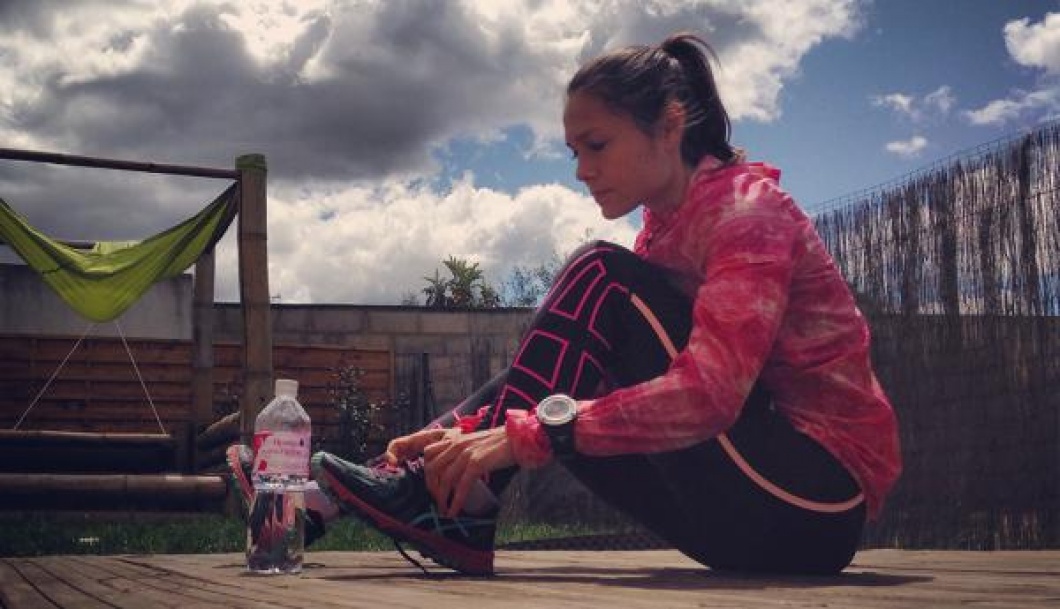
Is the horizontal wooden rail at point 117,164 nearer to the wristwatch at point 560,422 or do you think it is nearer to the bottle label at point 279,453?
the bottle label at point 279,453

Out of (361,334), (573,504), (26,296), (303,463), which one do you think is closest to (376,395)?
(361,334)

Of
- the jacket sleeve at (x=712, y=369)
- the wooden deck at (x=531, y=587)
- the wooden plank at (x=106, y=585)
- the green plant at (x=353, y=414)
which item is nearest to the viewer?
the wooden deck at (x=531, y=587)

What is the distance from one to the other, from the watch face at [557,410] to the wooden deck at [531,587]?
0.93 ft

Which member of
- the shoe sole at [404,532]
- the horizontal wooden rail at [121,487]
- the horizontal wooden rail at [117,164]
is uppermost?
the horizontal wooden rail at [117,164]

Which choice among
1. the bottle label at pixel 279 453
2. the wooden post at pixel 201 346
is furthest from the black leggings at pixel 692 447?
the wooden post at pixel 201 346

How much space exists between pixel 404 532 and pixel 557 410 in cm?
40

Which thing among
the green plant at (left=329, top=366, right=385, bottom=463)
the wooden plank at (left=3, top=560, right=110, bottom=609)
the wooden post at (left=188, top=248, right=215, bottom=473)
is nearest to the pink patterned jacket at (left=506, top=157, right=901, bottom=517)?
the wooden plank at (left=3, top=560, right=110, bottom=609)

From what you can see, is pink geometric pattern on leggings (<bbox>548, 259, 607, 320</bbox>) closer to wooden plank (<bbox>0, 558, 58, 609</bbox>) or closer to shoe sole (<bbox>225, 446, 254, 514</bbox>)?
wooden plank (<bbox>0, 558, 58, 609</bbox>)

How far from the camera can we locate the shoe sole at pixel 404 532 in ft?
6.20

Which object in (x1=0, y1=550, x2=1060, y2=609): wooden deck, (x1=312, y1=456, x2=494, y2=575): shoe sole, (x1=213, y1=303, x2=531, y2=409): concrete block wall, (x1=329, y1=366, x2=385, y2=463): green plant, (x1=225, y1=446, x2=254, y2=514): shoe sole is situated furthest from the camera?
(x1=213, y1=303, x2=531, y2=409): concrete block wall

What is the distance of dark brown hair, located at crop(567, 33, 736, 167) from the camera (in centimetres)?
202

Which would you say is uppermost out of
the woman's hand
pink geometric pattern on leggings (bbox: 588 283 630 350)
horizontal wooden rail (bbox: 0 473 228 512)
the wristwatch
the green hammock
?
the green hammock

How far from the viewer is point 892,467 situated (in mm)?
1971

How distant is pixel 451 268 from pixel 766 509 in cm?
2395
